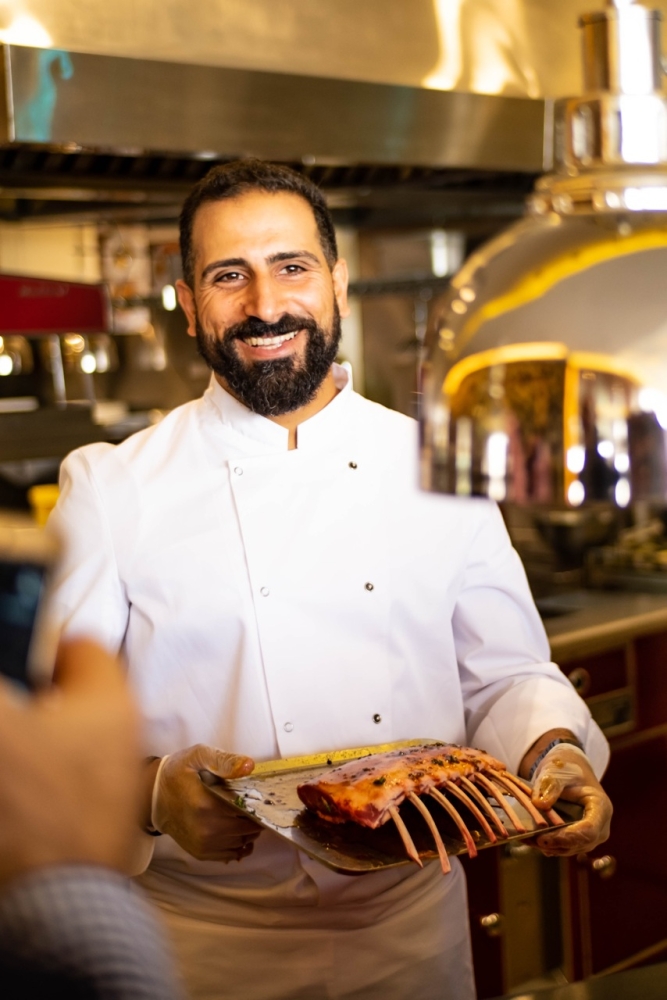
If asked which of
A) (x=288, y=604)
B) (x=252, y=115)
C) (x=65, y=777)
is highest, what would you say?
(x=252, y=115)

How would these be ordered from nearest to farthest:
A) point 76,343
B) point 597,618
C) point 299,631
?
point 299,631
point 597,618
point 76,343

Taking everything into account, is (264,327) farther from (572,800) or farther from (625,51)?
(625,51)

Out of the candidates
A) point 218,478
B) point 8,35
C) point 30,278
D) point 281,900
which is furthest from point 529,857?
point 8,35

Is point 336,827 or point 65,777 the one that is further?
point 336,827

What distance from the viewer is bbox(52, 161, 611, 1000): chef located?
169 centimetres

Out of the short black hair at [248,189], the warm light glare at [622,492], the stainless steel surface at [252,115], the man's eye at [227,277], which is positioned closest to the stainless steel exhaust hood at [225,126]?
the stainless steel surface at [252,115]

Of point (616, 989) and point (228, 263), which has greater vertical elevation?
point (228, 263)

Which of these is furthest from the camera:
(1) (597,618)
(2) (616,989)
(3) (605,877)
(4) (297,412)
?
(1) (597,618)

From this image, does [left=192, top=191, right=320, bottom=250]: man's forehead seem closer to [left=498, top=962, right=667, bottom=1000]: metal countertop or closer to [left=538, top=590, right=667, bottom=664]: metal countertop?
[left=498, top=962, right=667, bottom=1000]: metal countertop

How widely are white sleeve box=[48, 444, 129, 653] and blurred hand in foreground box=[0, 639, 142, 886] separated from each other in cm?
107

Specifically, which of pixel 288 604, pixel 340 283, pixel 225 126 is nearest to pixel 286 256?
pixel 340 283

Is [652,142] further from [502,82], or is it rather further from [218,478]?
[502,82]

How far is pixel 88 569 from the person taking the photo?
5.83 ft

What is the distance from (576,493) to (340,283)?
1.34m
